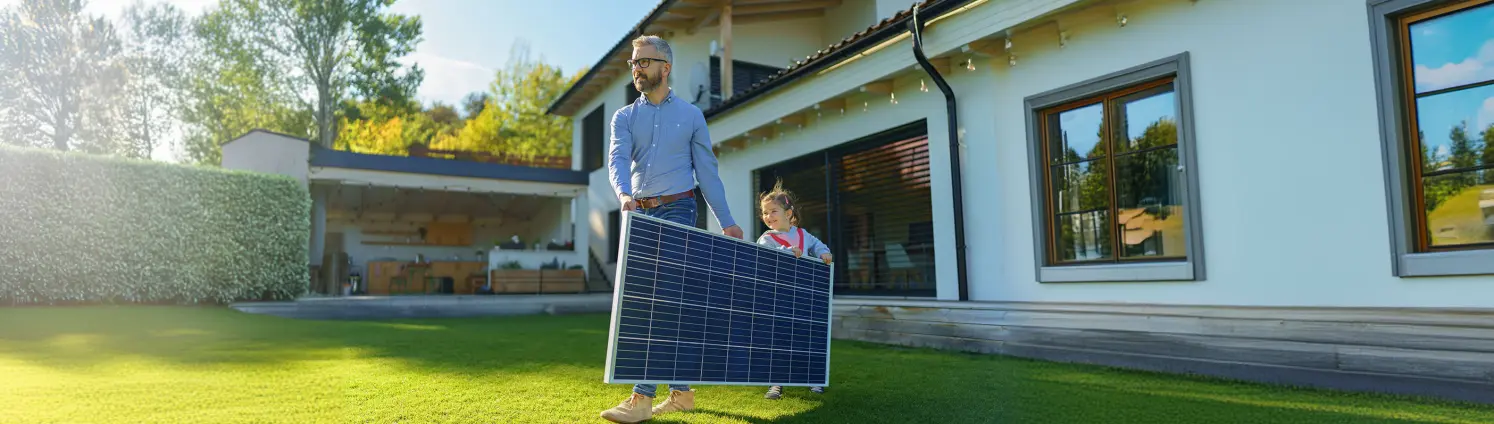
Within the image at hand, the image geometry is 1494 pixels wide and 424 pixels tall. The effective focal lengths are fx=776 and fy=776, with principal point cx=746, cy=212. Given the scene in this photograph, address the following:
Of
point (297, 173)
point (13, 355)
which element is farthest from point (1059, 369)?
point (297, 173)

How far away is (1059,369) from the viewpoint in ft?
16.3

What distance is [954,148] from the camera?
683 cm

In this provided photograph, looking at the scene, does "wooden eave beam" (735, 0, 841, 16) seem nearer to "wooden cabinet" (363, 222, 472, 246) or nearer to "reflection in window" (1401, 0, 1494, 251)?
"reflection in window" (1401, 0, 1494, 251)

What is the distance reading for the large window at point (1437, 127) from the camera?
392 cm

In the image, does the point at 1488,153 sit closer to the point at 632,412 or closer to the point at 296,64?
the point at 632,412

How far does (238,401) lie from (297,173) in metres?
13.1

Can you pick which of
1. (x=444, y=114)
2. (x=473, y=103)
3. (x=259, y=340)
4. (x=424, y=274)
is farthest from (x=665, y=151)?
(x=444, y=114)

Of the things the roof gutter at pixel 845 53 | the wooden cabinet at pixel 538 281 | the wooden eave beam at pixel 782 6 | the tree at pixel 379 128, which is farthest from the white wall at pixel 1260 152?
the tree at pixel 379 128

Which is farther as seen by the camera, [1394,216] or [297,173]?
[297,173]

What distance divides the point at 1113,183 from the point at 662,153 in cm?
374

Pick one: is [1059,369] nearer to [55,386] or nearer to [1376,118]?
[1376,118]

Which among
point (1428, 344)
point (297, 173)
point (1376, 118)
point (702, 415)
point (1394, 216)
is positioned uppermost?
point (297, 173)

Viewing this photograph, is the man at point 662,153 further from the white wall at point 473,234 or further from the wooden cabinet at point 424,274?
Answer: the white wall at point 473,234

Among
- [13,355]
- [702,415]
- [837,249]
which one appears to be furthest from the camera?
[837,249]
